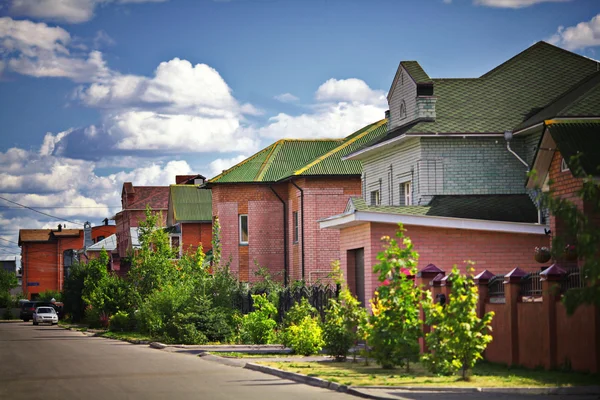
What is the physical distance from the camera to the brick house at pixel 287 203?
46906 mm

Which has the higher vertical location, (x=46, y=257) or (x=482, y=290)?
(x=46, y=257)

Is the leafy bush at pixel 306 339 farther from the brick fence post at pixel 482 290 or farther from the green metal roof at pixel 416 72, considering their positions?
the green metal roof at pixel 416 72

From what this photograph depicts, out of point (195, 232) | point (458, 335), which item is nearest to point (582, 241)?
point (458, 335)

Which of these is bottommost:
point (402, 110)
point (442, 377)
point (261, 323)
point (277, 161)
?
point (442, 377)

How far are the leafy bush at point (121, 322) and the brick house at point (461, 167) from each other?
1688 cm

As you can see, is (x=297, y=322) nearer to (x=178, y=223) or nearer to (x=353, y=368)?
(x=353, y=368)

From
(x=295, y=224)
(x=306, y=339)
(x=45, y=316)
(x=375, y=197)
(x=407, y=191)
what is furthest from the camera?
(x=45, y=316)

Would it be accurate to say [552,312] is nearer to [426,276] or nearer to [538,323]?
[538,323]

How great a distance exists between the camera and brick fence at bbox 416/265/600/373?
16984 mm

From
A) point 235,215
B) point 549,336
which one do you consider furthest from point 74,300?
point 549,336

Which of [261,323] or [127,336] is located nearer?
[261,323]

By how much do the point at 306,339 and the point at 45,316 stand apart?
49.5 meters

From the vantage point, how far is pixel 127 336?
141ft

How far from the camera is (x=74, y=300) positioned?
66938 millimetres
